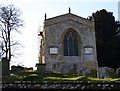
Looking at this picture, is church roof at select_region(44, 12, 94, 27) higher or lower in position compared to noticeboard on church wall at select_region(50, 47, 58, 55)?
higher

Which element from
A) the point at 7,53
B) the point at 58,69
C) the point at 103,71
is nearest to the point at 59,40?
the point at 58,69

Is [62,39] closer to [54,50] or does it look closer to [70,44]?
[70,44]

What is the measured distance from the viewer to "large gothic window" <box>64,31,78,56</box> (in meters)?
40.5

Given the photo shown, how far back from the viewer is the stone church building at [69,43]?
130 feet

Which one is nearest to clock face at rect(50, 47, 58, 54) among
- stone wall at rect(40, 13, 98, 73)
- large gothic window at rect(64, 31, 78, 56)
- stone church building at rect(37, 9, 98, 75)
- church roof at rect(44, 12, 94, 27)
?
stone church building at rect(37, 9, 98, 75)

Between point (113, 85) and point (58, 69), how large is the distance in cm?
2947

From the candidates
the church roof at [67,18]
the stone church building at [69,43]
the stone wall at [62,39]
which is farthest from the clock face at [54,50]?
the church roof at [67,18]

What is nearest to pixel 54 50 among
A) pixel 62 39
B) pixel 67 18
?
pixel 62 39

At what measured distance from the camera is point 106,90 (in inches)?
375

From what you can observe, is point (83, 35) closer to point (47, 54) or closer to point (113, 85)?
point (47, 54)

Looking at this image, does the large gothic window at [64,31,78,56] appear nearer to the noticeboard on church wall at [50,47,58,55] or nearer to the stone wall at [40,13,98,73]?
the stone wall at [40,13,98,73]

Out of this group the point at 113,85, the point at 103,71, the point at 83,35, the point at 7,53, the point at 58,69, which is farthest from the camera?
the point at 83,35

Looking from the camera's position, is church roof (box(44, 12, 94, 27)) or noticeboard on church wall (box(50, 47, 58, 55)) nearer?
noticeboard on church wall (box(50, 47, 58, 55))

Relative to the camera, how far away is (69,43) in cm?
4072
